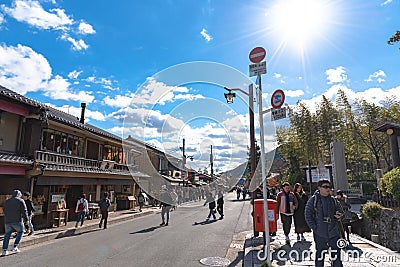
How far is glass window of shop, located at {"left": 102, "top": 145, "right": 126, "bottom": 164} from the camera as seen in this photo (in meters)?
22.1

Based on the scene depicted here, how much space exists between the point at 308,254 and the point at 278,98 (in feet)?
13.4

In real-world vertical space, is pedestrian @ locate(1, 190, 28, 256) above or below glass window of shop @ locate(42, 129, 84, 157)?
below

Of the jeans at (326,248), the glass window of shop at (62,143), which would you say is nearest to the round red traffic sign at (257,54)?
the jeans at (326,248)

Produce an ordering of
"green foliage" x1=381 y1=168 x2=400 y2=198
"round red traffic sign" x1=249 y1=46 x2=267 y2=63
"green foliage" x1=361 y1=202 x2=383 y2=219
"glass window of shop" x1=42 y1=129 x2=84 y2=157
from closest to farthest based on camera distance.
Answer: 1. "round red traffic sign" x1=249 y1=46 x2=267 y2=63
2. "green foliage" x1=381 y1=168 x2=400 y2=198
3. "green foliage" x1=361 y1=202 x2=383 y2=219
4. "glass window of shop" x1=42 y1=129 x2=84 y2=157

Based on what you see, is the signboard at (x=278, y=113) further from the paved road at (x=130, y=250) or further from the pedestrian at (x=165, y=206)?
the pedestrian at (x=165, y=206)

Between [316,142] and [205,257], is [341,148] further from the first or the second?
[316,142]

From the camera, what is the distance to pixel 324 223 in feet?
15.5

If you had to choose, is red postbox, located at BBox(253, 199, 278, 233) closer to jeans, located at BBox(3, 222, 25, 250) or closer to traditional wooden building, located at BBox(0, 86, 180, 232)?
jeans, located at BBox(3, 222, 25, 250)

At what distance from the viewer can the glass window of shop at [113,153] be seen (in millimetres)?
22056

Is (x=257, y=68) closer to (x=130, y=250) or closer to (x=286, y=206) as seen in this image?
(x=286, y=206)

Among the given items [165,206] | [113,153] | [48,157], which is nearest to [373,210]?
[165,206]

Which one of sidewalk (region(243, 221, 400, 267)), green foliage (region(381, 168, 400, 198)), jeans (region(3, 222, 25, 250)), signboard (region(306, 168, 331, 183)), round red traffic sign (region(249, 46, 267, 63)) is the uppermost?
round red traffic sign (region(249, 46, 267, 63))

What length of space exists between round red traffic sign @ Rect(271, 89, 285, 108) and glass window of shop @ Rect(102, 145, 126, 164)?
18790 mm

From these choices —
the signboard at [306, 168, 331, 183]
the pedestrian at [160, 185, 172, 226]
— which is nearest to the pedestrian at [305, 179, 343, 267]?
the pedestrian at [160, 185, 172, 226]
